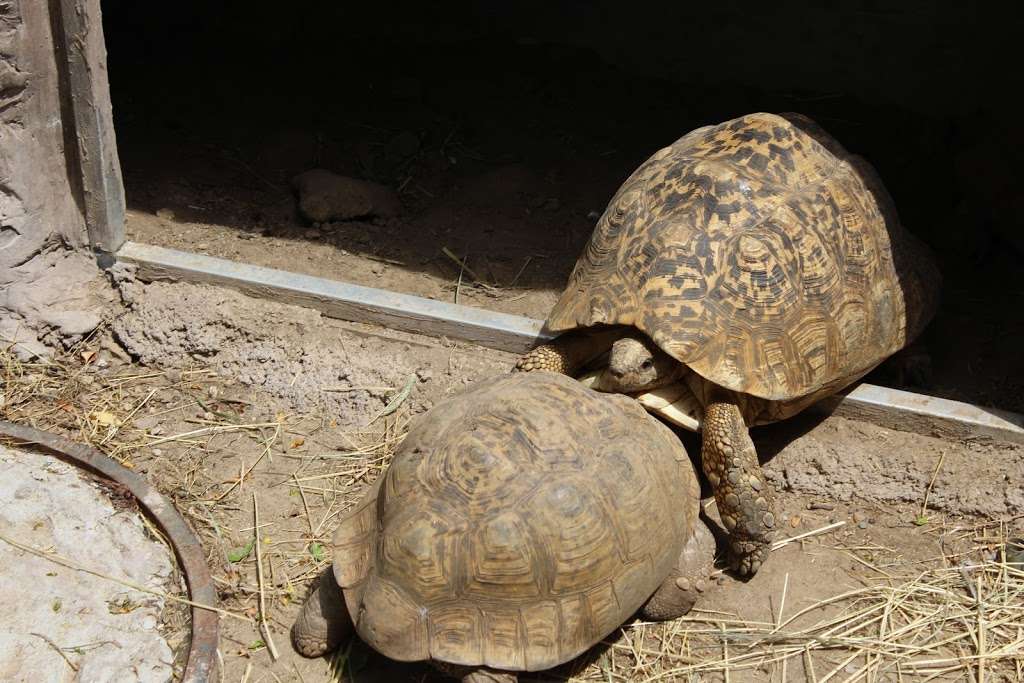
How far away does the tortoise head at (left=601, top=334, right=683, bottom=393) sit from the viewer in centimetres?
360

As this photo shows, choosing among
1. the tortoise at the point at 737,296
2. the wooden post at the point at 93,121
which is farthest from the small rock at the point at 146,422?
the tortoise at the point at 737,296

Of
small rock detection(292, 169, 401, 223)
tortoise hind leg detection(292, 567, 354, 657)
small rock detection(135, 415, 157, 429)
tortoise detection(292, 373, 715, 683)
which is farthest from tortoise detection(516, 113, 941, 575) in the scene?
small rock detection(292, 169, 401, 223)

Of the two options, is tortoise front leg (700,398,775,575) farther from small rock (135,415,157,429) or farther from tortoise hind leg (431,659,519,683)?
small rock (135,415,157,429)

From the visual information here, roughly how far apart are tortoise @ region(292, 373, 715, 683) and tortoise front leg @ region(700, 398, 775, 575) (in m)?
0.44

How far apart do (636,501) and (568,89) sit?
3.77m

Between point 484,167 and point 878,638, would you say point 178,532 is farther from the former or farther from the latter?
point 484,167

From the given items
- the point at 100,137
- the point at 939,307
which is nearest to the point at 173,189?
A: the point at 100,137

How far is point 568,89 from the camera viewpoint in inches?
246

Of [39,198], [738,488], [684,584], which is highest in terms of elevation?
[39,198]

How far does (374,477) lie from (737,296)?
1.54 m

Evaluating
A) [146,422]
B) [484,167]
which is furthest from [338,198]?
[146,422]

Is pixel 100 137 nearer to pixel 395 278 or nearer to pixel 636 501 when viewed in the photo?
pixel 395 278

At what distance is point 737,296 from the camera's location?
366 cm

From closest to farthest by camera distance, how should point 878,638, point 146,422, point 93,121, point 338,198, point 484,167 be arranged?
1. point 878,638
2. point 146,422
3. point 93,121
4. point 338,198
5. point 484,167
